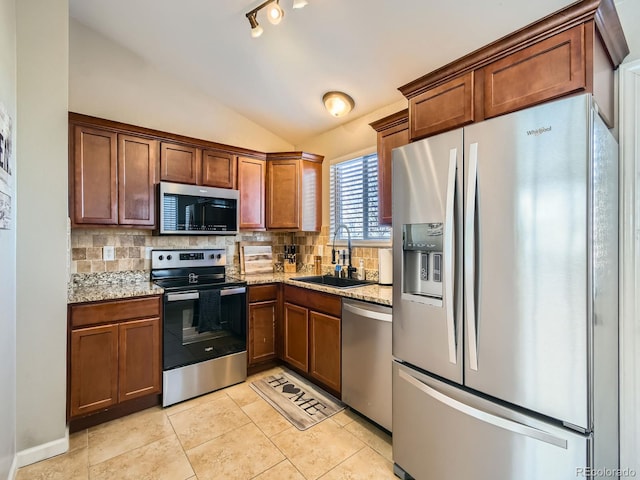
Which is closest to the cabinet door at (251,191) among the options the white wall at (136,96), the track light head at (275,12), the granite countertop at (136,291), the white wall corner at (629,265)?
the white wall at (136,96)

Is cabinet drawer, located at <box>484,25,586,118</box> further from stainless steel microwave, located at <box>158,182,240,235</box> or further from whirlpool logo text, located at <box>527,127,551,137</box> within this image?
stainless steel microwave, located at <box>158,182,240,235</box>

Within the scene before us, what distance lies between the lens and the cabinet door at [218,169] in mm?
3121

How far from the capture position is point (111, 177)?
8.53 feet

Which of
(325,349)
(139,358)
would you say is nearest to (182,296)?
(139,358)

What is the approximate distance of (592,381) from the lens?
1.17m

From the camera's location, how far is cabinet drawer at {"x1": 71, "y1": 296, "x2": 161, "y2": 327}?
2.17 metres

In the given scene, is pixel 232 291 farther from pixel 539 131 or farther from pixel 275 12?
pixel 539 131

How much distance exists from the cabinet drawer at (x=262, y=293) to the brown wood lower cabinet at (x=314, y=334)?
13cm

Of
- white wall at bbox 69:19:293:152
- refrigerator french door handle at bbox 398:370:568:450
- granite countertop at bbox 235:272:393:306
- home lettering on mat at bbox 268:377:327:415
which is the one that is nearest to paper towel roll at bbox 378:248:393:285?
granite countertop at bbox 235:272:393:306

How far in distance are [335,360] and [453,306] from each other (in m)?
1.31

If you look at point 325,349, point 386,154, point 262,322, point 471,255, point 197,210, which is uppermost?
point 386,154

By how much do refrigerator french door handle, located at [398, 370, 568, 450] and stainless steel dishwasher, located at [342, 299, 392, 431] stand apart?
39 cm

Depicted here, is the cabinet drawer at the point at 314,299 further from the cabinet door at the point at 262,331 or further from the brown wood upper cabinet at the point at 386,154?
the brown wood upper cabinet at the point at 386,154

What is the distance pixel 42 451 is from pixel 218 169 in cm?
248
